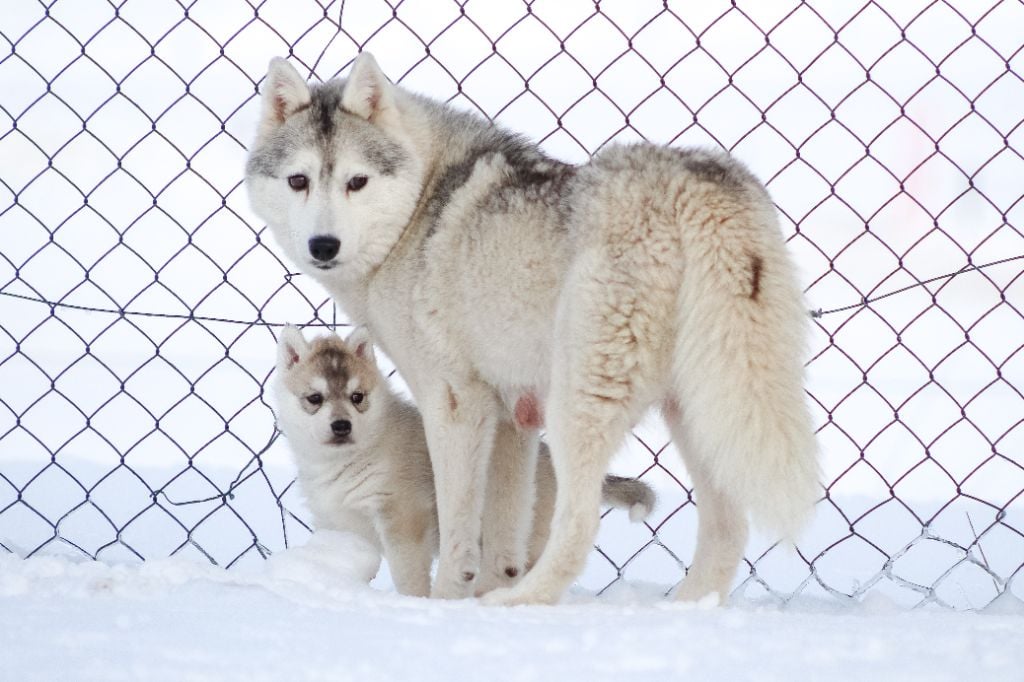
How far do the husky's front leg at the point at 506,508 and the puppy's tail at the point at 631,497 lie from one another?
0.28m

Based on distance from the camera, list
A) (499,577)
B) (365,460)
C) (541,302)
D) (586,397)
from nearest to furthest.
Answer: (586,397)
(541,302)
(499,577)
(365,460)

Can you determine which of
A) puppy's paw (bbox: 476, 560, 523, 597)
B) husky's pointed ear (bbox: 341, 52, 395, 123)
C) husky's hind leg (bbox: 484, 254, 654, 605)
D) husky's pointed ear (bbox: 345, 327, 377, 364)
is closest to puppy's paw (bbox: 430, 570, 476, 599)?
puppy's paw (bbox: 476, 560, 523, 597)

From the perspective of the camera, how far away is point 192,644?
2.16m

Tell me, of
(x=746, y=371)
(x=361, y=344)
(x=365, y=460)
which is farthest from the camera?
(x=361, y=344)

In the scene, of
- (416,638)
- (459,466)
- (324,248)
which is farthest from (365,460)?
(416,638)

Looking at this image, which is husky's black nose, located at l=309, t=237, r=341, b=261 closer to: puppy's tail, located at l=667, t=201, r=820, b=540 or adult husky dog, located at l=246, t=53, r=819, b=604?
adult husky dog, located at l=246, t=53, r=819, b=604

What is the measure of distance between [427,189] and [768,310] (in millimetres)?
1157

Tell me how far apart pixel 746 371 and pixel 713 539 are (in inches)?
25.5

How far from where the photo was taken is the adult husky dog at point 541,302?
103 inches

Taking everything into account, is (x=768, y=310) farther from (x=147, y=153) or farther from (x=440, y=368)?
(x=147, y=153)

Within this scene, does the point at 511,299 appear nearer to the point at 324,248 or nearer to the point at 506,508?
the point at 324,248

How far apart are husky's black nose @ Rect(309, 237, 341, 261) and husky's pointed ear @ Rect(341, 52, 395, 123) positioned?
1.34ft

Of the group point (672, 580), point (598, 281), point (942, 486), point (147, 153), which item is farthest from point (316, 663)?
point (147, 153)

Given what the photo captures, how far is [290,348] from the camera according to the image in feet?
12.2
